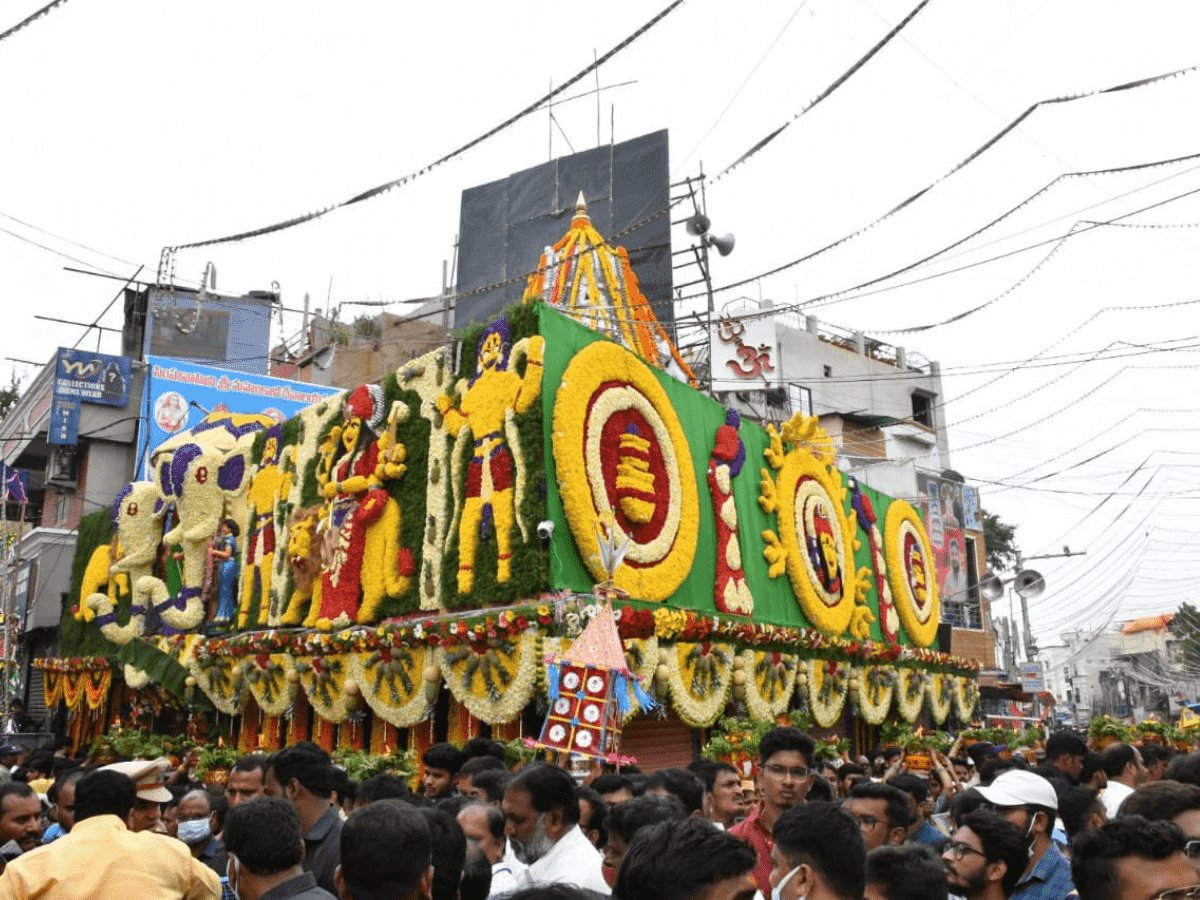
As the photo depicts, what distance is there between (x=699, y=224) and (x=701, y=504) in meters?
5.00

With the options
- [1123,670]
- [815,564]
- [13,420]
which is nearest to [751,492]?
[815,564]

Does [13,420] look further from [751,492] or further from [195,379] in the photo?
[751,492]

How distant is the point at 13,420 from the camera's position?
32.2 metres

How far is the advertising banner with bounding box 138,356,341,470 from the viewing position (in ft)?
89.8

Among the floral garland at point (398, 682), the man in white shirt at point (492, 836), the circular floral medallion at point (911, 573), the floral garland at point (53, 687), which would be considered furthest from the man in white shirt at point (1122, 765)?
the floral garland at point (53, 687)

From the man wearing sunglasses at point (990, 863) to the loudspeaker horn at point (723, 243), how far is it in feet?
59.6

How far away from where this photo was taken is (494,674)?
1384 cm

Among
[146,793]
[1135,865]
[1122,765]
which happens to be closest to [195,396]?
[146,793]

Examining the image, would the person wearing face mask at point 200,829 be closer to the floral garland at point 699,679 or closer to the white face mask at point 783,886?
the white face mask at point 783,886

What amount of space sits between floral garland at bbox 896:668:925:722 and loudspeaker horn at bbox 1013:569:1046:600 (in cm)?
759

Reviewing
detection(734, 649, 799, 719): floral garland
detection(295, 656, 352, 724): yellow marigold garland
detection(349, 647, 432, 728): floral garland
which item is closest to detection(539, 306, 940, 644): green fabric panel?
detection(734, 649, 799, 719): floral garland

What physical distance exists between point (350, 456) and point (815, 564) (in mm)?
8710

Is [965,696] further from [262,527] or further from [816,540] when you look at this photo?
[262,527]

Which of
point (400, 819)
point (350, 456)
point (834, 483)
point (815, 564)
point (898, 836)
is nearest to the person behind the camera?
point (400, 819)
